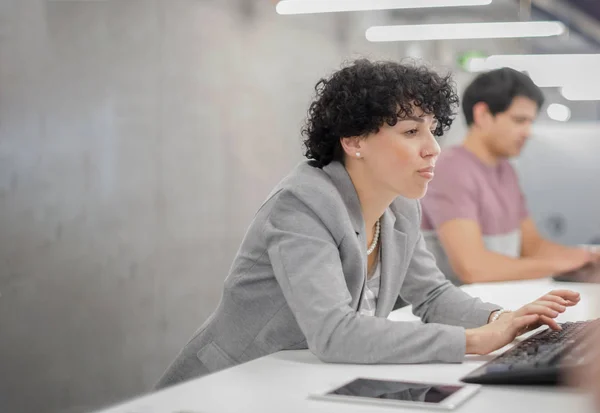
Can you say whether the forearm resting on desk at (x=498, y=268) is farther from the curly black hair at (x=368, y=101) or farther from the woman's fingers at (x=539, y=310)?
the woman's fingers at (x=539, y=310)

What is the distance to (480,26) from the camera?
5.78m

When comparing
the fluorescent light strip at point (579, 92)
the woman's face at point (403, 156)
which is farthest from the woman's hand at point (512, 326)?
the fluorescent light strip at point (579, 92)

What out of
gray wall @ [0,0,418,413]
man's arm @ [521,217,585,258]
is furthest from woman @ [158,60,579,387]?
man's arm @ [521,217,585,258]

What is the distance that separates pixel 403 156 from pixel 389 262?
256 millimetres

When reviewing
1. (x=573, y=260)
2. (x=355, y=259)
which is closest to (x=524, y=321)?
(x=355, y=259)

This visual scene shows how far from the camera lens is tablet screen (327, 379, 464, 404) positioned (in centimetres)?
123

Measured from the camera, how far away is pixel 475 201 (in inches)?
133

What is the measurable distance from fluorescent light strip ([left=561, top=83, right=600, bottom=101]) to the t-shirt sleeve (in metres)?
4.35

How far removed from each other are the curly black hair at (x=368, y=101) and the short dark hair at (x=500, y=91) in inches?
59.4

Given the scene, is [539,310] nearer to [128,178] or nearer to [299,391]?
[299,391]

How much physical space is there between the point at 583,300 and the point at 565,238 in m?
0.98

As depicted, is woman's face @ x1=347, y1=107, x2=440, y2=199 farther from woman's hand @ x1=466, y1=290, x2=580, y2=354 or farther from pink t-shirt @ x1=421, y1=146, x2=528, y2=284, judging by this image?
pink t-shirt @ x1=421, y1=146, x2=528, y2=284

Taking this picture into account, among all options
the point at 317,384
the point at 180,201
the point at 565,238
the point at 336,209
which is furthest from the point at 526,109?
the point at 317,384

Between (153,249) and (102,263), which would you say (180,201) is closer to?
(153,249)
